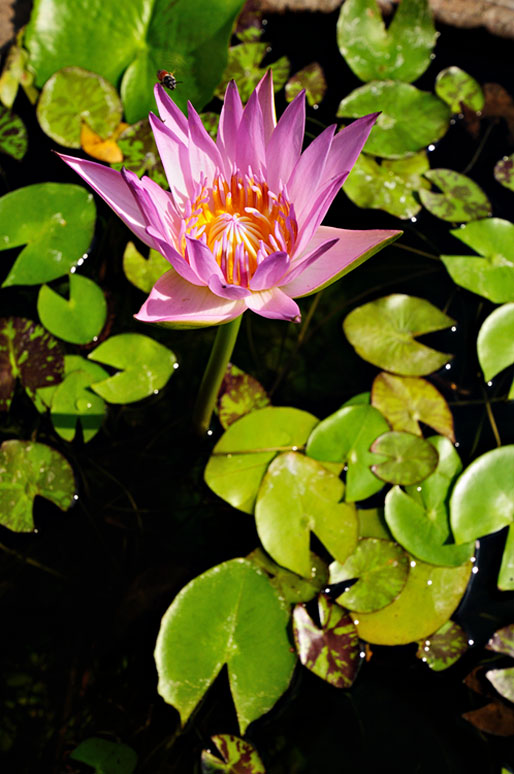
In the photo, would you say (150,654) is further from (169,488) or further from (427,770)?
(427,770)

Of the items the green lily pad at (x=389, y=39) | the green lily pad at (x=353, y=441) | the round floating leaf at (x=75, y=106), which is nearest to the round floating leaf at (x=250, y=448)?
the green lily pad at (x=353, y=441)

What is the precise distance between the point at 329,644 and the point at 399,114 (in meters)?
2.12

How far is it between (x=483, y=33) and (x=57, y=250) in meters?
2.25

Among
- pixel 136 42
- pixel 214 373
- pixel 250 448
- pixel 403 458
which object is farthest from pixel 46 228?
pixel 403 458

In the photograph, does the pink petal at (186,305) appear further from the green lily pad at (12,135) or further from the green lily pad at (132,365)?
the green lily pad at (12,135)

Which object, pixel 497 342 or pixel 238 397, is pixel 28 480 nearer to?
pixel 238 397

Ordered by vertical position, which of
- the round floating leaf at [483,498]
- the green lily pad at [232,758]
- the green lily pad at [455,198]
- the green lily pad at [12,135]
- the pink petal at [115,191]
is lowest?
the green lily pad at [232,758]

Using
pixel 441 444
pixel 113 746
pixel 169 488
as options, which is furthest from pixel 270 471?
pixel 113 746

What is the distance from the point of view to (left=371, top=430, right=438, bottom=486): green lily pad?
204 centimetres

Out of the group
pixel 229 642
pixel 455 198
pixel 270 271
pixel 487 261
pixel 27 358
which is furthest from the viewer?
pixel 455 198

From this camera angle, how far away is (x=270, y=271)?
1344 millimetres

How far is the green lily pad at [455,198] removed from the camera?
2.54 m

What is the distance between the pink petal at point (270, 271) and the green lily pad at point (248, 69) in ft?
5.14

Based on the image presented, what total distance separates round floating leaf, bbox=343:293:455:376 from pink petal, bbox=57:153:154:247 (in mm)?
1083
